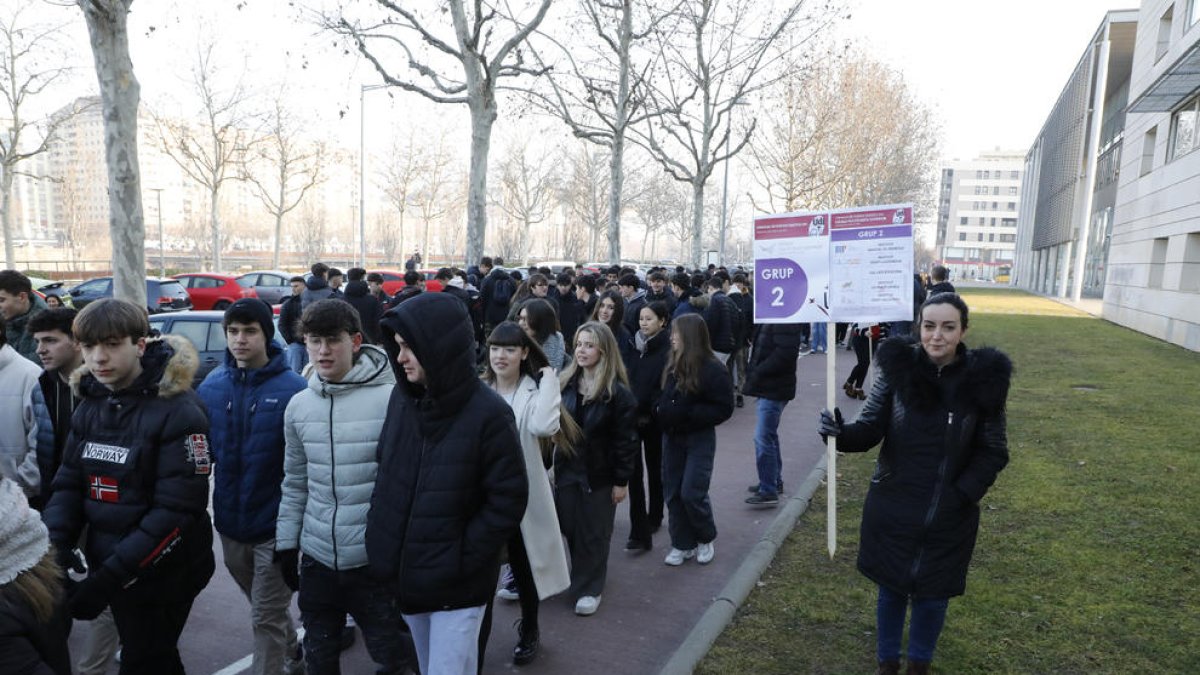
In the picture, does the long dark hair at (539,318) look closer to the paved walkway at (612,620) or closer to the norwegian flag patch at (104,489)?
the paved walkway at (612,620)

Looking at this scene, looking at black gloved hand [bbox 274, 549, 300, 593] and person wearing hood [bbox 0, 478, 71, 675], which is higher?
person wearing hood [bbox 0, 478, 71, 675]

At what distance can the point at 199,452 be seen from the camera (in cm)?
287

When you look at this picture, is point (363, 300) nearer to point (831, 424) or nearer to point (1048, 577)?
point (831, 424)

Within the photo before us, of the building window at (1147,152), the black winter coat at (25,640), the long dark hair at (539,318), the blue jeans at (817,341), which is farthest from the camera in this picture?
the building window at (1147,152)

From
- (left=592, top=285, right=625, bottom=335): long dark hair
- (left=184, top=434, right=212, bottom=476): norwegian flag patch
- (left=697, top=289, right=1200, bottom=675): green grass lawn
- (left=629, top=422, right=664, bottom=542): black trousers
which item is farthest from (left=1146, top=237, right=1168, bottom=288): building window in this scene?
(left=184, top=434, right=212, bottom=476): norwegian flag patch

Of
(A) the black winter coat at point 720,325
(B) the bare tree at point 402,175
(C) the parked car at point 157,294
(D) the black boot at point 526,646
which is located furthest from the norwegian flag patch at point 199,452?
(B) the bare tree at point 402,175

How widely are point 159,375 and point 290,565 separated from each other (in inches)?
38.9

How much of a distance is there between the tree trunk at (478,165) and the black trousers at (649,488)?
11780 mm

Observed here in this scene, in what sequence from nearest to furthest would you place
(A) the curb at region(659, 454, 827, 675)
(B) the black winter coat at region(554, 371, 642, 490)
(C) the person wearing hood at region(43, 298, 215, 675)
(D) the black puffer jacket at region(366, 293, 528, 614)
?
(D) the black puffer jacket at region(366, 293, 528, 614)
(C) the person wearing hood at region(43, 298, 215, 675)
(A) the curb at region(659, 454, 827, 675)
(B) the black winter coat at region(554, 371, 642, 490)

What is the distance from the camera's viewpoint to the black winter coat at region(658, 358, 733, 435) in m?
5.13

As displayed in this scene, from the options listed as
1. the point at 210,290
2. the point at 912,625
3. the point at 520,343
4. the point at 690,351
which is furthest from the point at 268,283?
the point at 912,625

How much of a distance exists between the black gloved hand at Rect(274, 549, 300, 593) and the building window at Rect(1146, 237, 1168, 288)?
89.3ft

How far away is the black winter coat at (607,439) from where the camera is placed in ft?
14.8

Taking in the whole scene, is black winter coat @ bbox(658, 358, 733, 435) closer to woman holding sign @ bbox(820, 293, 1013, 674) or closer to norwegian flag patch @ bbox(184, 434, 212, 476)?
woman holding sign @ bbox(820, 293, 1013, 674)
